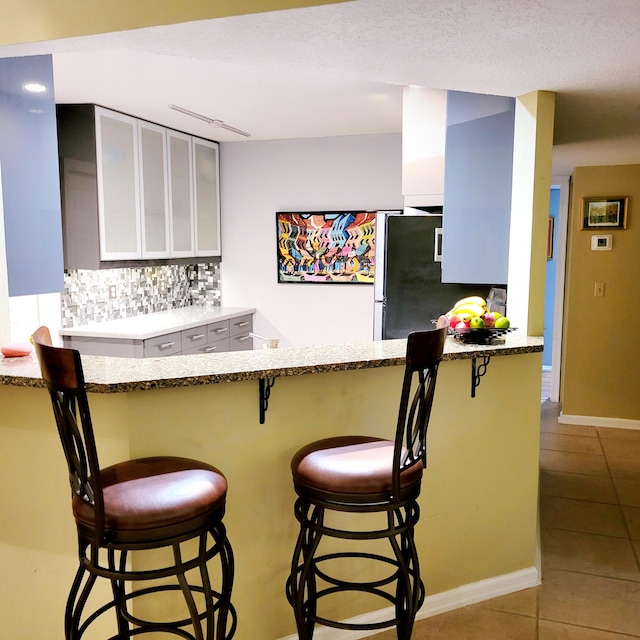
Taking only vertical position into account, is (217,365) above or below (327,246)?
below

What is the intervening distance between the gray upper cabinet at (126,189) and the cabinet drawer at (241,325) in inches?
25.8

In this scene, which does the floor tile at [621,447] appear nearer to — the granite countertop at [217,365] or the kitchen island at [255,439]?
the kitchen island at [255,439]

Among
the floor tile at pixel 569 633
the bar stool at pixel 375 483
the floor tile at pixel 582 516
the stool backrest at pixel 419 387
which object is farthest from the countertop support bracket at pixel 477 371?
the floor tile at pixel 582 516

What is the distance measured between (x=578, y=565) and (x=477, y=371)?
1158 millimetres

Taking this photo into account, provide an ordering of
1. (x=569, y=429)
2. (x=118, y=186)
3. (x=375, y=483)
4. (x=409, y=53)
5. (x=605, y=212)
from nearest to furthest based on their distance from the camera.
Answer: (x=375, y=483) < (x=409, y=53) < (x=118, y=186) < (x=605, y=212) < (x=569, y=429)

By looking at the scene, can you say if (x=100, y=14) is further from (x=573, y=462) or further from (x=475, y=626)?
(x=573, y=462)

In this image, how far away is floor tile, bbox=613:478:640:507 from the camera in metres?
3.59

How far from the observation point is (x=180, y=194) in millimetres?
5059

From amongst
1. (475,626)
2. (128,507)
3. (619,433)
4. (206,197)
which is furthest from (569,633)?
(206,197)

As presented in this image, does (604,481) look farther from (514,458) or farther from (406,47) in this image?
(406,47)

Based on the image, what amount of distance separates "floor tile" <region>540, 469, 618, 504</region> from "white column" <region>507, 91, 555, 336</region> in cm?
148

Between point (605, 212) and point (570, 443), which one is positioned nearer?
point (570, 443)

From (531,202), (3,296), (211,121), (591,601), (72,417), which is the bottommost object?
(591,601)

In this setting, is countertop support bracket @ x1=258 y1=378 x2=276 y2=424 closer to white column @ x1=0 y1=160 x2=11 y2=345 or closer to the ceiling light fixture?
white column @ x1=0 y1=160 x2=11 y2=345
